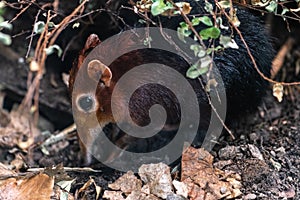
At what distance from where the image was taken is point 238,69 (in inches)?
87.5

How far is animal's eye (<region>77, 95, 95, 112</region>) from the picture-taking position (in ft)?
7.27

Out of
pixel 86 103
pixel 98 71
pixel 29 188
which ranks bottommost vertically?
pixel 29 188

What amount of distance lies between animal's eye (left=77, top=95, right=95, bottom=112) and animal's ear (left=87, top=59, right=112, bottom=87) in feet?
0.29

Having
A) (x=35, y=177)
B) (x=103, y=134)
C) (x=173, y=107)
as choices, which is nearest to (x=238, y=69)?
(x=173, y=107)

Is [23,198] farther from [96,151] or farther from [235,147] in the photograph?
[235,147]

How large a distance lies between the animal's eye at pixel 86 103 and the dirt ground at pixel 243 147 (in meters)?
0.25

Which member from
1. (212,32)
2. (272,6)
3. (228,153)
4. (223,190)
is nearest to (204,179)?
(223,190)

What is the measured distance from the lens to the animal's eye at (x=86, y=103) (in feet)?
7.27

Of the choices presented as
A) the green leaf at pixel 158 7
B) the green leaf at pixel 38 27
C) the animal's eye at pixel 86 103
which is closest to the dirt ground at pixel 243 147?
the animal's eye at pixel 86 103

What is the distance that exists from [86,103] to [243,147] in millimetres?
648

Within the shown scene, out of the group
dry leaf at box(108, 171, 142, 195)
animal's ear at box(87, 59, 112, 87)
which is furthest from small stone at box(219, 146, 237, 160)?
animal's ear at box(87, 59, 112, 87)

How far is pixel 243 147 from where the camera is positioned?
2.17 m

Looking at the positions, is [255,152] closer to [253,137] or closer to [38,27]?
[253,137]

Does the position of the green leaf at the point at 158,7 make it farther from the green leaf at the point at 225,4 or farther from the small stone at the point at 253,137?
the small stone at the point at 253,137
